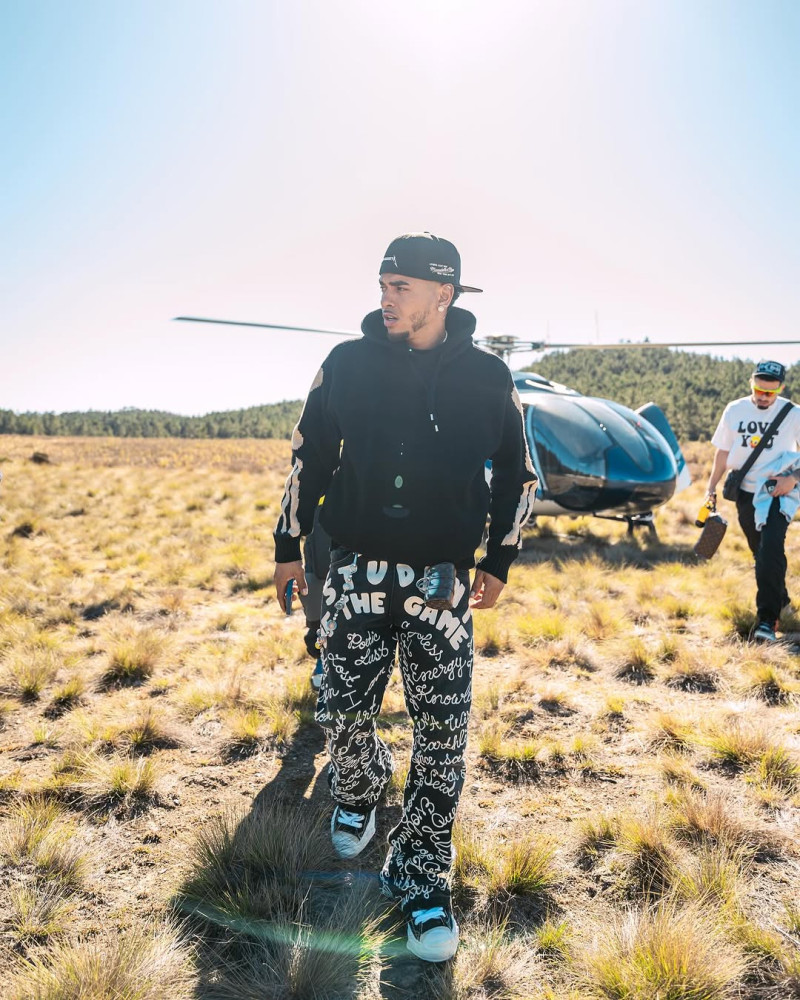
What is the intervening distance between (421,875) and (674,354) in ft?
262

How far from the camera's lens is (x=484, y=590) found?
266cm

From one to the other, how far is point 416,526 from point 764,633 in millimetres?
4367

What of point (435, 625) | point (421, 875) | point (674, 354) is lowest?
point (421, 875)

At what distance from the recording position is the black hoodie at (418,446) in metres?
2.36

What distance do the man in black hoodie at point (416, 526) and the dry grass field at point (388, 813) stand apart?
0.34 metres

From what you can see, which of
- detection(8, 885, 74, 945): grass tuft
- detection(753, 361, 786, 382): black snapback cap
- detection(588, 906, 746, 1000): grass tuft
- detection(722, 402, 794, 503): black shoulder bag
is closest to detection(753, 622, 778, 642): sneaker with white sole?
detection(722, 402, 794, 503): black shoulder bag

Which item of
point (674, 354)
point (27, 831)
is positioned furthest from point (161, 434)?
point (27, 831)

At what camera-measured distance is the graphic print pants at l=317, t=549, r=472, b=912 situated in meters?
2.40

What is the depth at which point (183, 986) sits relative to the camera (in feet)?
6.89

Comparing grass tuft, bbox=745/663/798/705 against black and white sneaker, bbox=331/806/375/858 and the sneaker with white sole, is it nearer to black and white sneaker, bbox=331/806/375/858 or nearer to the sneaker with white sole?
the sneaker with white sole

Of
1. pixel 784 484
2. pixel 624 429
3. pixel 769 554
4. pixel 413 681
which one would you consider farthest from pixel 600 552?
pixel 413 681

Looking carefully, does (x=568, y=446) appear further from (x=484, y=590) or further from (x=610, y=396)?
(x=610, y=396)

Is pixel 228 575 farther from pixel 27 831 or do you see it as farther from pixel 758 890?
pixel 758 890

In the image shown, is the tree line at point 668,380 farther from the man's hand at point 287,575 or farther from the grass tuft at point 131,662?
the man's hand at point 287,575
